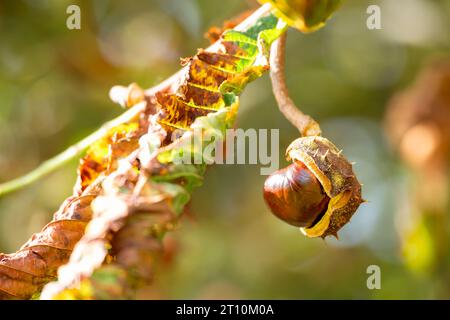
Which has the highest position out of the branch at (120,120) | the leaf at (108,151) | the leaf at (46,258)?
the branch at (120,120)

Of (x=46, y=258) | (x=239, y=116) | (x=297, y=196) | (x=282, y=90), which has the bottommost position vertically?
(x=46, y=258)

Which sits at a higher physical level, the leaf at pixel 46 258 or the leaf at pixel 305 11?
the leaf at pixel 305 11

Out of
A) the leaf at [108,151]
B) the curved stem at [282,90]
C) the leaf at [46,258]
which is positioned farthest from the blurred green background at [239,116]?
the leaf at [46,258]

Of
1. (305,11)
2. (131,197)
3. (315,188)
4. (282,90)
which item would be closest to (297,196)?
(315,188)

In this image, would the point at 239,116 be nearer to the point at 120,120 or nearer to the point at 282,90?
the point at 120,120

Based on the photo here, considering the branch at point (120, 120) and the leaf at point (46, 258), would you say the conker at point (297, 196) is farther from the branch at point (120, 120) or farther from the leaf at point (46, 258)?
the leaf at point (46, 258)

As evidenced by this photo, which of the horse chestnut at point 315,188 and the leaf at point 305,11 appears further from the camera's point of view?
the horse chestnut at point 315,188
